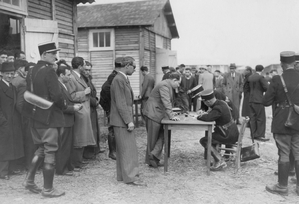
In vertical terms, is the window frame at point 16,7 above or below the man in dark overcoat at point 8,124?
above

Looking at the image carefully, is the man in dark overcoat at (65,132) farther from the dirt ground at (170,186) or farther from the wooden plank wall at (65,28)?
the wooden plank wall at (65,28)

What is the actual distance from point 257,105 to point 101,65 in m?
10.8

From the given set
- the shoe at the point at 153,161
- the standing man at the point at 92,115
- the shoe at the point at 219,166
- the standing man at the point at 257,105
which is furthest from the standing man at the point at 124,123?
the standing man at the point at 257,105

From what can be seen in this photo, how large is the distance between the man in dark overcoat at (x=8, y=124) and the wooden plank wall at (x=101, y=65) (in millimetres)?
12496

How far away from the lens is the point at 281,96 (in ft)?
15.1

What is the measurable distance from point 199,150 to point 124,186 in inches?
119

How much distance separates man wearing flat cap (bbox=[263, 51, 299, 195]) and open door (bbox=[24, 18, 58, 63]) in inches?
226

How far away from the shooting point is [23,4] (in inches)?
305

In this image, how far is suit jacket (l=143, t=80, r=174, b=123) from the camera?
5.73 meters

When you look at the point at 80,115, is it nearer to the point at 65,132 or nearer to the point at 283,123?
the point at 65,132

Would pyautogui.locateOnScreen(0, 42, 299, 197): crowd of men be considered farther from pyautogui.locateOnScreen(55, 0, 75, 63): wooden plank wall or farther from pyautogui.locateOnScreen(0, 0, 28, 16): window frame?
pyautogui.locateOnScreen(55, 0, 75, 63): wooden plank wall

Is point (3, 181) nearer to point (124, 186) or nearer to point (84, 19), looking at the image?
point (124, 186)

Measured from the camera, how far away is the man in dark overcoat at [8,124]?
5039 millimetres

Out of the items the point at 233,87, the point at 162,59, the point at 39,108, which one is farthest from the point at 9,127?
the point at 162,59
